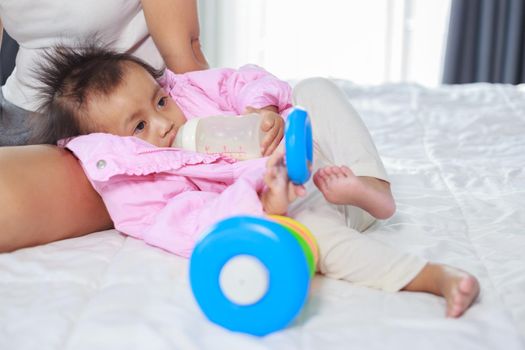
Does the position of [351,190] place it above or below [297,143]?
below

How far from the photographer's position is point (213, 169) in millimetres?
1089

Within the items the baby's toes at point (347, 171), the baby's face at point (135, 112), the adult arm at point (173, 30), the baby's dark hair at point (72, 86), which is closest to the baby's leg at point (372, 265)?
the baby's toes at point (347, 171)

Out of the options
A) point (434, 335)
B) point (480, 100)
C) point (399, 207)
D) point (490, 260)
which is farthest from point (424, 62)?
point (434, 335)

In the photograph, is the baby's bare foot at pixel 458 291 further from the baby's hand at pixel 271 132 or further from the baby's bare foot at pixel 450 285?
the baby's hand at pixel 271 132

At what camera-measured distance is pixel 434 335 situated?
0.73m

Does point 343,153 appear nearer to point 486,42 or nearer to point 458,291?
point 458,291

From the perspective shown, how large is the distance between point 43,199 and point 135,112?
225 mm

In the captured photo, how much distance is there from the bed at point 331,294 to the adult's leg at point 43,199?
0.03m

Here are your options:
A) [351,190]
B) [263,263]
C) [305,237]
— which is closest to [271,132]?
[351,190]

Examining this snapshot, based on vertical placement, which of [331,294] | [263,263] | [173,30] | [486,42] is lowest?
[486,42]

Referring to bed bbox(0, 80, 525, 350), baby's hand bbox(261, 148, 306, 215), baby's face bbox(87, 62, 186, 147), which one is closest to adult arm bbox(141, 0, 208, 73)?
baby's face bbox(87, 62, 186, 147)

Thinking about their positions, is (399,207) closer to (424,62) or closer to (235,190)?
(235,190)

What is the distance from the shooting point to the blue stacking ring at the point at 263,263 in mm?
705

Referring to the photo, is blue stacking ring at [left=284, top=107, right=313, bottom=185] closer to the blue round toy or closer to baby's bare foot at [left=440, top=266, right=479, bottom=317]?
the blue round toy
